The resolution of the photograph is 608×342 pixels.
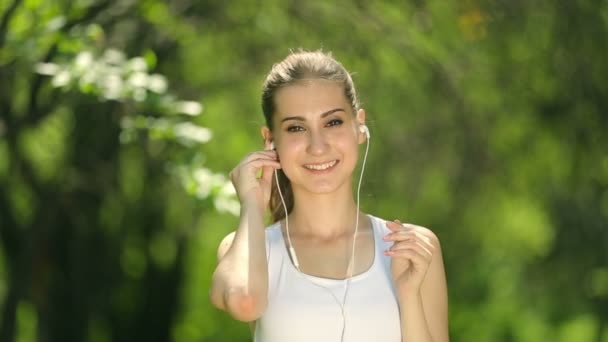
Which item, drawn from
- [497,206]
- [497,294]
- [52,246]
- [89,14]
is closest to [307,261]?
[89,14]

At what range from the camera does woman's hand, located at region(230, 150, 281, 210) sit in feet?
10.4

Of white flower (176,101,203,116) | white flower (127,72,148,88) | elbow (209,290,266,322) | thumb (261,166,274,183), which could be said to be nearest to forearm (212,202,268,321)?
elbow (209,290,266,322)

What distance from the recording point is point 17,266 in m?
7.51

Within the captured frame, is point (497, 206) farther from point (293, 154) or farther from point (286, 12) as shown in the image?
point (293, 154)

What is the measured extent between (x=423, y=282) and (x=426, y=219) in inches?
242

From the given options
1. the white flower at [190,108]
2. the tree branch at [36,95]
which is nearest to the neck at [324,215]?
the white flower at [190,108]

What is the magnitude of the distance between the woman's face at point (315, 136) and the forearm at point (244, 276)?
0.20 metres

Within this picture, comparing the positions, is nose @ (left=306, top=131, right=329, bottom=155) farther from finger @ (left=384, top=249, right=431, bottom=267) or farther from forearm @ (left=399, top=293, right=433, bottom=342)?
forearm @ (left=399, top=293, right=433, bottom=342)

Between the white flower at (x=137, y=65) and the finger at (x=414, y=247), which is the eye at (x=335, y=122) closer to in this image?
the finger at (x=414, y=247)

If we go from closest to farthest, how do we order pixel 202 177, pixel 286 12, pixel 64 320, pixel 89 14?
pixel 202 177
pixel 89 14
pixel 286 12
pixel 64 320

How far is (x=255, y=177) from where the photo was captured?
3209 millimetres

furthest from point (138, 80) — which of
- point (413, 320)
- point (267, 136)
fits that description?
point (413, 320)

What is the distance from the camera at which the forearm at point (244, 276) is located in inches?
116

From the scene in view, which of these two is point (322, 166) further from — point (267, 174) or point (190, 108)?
point (190, 108)
